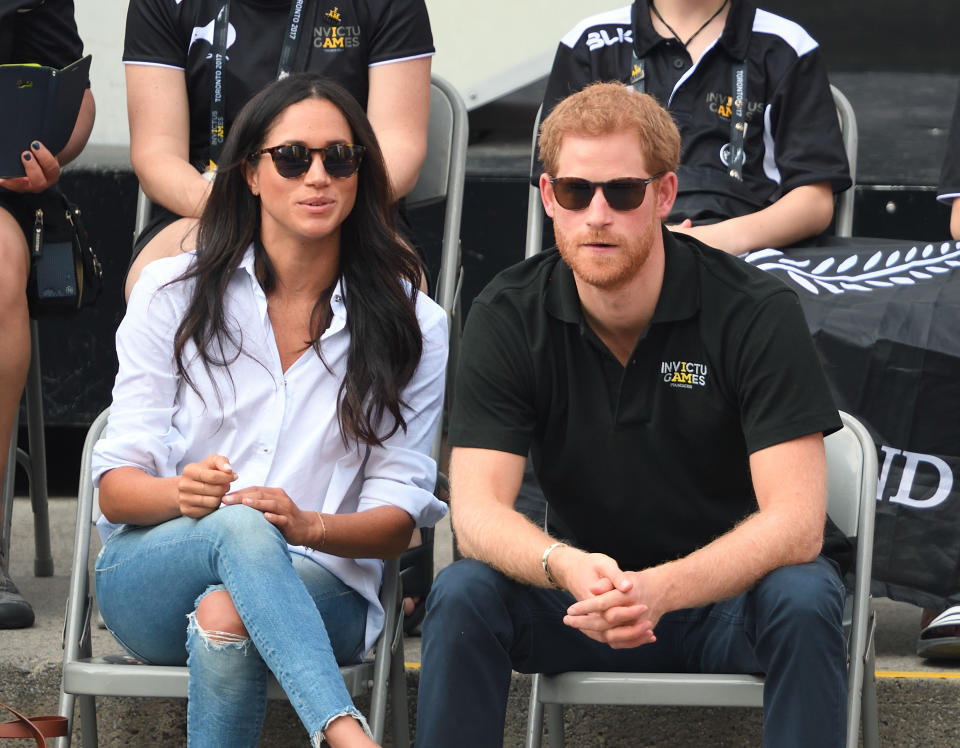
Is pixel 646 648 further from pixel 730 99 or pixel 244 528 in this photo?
pixel 730 99

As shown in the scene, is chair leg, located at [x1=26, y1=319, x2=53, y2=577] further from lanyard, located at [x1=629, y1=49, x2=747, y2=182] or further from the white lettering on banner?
the white lettering on banner

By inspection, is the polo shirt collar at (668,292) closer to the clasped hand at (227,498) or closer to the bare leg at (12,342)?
the clasped hand at (227,498)

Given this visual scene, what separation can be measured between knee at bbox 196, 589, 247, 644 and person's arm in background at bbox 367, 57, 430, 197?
1.25 meters

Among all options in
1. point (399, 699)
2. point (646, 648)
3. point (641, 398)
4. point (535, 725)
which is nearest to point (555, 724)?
point (535, 725)

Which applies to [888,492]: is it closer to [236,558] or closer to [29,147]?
[236,558]

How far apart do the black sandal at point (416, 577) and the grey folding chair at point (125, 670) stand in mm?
408

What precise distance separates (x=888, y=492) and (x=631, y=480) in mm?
819

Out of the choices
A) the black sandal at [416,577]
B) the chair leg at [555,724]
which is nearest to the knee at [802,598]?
the chair leg at [555,724]

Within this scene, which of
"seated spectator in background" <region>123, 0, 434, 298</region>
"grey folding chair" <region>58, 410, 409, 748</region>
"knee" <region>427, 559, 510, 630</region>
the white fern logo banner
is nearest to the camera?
"knee" <region>427, 559, 510, 630</region>

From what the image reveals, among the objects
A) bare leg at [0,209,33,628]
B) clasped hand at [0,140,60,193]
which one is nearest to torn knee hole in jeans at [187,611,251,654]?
bare leg at [0,209,33,628]

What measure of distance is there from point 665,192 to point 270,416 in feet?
2.81

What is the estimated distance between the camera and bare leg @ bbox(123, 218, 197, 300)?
11.0ft

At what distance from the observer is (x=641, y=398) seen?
2.66 m

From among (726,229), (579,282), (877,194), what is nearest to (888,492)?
(726,229)
